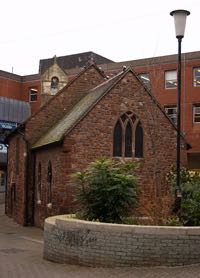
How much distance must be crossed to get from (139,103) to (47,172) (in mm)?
5459

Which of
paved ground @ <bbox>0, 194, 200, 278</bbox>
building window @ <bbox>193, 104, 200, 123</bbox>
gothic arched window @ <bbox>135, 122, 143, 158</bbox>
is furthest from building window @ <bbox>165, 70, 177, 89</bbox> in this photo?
paved ground @ <bbox>0, 194, 200, 278</bbox>

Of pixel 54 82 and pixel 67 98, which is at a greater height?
pixel 54 82

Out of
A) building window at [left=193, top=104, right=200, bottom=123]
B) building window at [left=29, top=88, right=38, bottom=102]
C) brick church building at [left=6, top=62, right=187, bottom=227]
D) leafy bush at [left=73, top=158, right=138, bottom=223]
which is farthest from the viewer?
building window at [left=29, top=88, right=38, bottom=102]

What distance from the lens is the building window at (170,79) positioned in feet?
156

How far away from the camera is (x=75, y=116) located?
24.2m

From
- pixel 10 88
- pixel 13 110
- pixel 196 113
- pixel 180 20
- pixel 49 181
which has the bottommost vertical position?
pixel 49 181

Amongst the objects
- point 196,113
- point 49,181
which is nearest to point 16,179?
point 49,181

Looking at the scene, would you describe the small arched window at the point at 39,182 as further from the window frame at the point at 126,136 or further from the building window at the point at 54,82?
the building window at the point at 54,82

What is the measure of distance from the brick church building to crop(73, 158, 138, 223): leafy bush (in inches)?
235

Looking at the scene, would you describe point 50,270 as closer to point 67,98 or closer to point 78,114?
point 78,114

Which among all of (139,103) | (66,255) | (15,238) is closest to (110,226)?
(66,255)

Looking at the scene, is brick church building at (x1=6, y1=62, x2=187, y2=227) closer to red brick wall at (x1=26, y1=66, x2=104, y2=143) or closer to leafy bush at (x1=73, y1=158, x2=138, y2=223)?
red brick wall at (x1=26, y1=66, x2=104, y2=143)

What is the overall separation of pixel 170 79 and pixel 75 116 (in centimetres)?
2505

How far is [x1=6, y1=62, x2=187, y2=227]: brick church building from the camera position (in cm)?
2205
